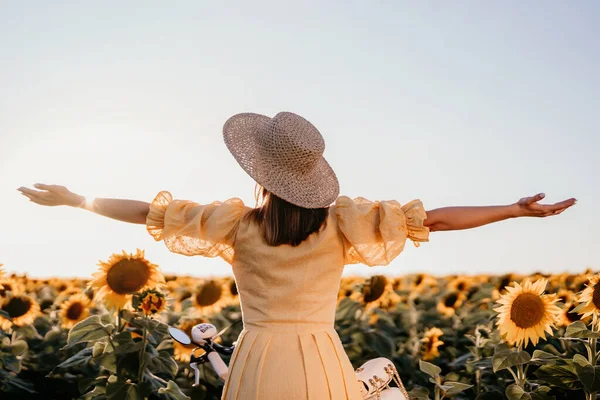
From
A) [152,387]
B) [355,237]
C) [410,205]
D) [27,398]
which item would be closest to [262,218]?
[355,237]

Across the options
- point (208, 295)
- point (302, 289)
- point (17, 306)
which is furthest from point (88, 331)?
point (17, 306)

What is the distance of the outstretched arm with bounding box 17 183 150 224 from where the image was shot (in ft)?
11.8

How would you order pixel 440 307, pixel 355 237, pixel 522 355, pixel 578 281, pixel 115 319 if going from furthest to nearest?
pixel 440 307, pixel 578 281, pixel 115 319, pixel 522 355, pixel 355 237

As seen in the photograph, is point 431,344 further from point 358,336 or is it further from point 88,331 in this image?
point 88,331

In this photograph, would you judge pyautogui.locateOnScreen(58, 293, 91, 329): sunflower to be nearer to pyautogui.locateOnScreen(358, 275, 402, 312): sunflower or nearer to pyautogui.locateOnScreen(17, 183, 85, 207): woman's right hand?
pyautogui.locateOnScreen(358, 275, 402, 312): sunflower

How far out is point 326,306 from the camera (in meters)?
3.31

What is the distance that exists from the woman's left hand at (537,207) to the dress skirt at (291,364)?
36.1 inches

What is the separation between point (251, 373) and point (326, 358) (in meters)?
0.31

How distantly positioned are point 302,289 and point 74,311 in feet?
15.2

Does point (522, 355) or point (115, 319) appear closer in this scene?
point (522, 355)

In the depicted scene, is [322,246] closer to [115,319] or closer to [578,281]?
[115,319]

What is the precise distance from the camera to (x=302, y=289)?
3246 mm

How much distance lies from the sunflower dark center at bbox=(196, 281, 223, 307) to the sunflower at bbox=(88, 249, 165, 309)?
188cm

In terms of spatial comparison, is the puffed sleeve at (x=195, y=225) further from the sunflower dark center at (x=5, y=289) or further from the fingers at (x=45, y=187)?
the sunflower dark center at (x=5, y=289)
